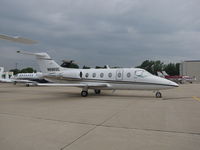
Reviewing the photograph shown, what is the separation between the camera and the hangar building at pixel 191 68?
3300 inches

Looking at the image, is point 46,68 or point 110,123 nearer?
point 110,123

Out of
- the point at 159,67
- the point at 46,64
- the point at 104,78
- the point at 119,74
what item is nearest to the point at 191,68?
the point at 159,67

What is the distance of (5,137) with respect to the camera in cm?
441

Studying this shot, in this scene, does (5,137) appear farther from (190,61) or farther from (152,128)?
(190,61)

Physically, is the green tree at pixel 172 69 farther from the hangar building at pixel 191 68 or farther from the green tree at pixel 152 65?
the hangar building at pixel 191 68

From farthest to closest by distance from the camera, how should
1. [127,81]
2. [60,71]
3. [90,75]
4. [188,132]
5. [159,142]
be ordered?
[60,71] → [90,75] → [127,81] → [188,132] → [159,142]

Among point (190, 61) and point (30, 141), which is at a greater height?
point (190, 61)

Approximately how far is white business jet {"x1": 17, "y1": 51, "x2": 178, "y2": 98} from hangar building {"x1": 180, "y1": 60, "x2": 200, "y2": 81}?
8257cm

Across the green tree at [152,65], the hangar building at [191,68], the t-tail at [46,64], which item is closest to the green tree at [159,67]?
the green tree at [152,65]

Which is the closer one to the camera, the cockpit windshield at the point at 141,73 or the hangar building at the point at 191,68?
the cockpit windshield at the point at 141,73

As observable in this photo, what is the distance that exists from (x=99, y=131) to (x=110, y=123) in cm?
95

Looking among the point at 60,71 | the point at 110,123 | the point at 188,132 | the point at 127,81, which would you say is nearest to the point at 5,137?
the point at 110,123

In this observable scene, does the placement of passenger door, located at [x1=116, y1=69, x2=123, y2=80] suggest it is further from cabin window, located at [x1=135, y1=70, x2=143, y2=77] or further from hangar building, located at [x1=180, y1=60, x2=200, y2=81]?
hangar building, located at [x1=180, y1=60, x2=200, y2=81]

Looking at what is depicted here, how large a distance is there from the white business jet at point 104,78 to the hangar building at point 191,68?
271 ft
